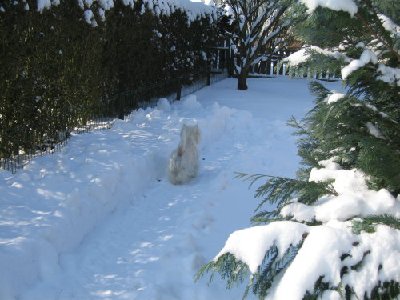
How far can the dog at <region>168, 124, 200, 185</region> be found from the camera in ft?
19.0

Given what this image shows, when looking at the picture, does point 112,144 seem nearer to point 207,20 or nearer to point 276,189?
point 276,189

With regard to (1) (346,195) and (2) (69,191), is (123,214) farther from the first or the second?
(1) (346,195)

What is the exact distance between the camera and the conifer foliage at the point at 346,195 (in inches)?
72.1

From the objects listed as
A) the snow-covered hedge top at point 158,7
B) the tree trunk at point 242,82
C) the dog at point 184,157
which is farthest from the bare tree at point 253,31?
the dog at point 184,157

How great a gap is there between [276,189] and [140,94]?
7.46 meters

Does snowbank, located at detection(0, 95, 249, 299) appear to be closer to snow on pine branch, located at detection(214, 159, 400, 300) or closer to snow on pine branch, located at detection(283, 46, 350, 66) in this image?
snow on pine branch, located at detection(214, 159, 400, 300)

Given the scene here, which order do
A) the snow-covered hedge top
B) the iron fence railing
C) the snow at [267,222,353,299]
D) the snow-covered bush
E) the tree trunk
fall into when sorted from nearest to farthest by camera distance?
1. the snow at [267,222,353,299]
2. the snow-covered bush
3. the iron fence railing
4. the snow-covered hedge top
5. the tree trunk

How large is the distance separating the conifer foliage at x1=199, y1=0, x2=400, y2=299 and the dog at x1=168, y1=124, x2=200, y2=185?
322 cm

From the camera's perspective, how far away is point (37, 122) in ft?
19.2

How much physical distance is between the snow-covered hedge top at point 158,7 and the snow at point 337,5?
4777 mm

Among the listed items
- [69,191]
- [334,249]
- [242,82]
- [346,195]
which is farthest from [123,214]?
[242,82]

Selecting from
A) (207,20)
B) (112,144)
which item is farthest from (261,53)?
(112,144)

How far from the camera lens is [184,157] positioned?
5852mm

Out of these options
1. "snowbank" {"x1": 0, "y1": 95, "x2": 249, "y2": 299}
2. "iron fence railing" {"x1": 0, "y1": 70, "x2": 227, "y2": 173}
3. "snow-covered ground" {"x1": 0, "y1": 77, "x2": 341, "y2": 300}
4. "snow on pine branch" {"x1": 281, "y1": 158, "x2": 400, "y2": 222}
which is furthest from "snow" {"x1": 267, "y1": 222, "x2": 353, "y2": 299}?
"iron fence railing" {"x1": 0, "y1": 70, "x2": 227, "y2": 173}
